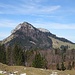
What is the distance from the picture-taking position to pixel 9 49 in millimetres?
169875

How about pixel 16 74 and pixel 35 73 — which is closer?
pixel 16 74

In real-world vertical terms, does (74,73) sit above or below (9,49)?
below

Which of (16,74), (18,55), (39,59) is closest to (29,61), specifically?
(18,55)

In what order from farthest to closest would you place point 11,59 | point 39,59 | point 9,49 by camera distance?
1. point 9,49
2. point 11,59
3. point 39,59

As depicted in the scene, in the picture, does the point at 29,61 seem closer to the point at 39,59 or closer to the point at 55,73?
the point at 39,59

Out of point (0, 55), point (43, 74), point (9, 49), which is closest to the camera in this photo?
point (43, 74)

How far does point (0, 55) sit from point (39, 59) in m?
26.8

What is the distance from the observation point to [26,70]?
61562 mm

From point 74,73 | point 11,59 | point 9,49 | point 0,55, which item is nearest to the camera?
point 74,73

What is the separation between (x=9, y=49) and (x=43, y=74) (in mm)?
113292

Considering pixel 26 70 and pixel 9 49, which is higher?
pixel 9 49

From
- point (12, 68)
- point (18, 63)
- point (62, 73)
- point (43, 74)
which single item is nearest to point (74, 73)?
point (62, 73)

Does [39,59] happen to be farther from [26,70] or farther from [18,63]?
[26,70]

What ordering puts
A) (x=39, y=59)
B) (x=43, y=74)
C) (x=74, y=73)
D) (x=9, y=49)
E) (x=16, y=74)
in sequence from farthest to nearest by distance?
(x=9, y=49) → (x=39, y=59) → (x=74, y=73) → (x=43, y=74) → (x=16, y=74)
